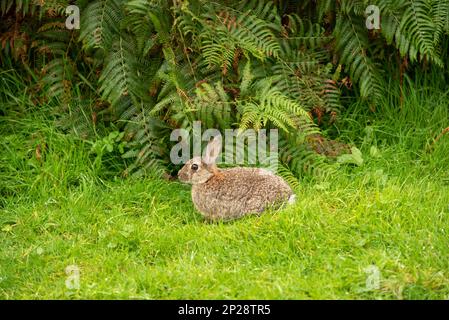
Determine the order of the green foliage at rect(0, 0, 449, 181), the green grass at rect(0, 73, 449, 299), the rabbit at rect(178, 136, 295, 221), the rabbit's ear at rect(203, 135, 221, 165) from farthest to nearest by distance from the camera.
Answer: the green foliage at rect(0, 0, 449, 181) < the rabbit's ear at rect(203, 135, 221, 165) < the rabbit at rect(178, 136, 295, 221) < the green grass at rect(0, 73, 449, 299)

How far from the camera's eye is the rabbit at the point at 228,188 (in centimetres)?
579

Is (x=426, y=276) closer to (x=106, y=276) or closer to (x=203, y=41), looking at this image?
(x=106, y=276)

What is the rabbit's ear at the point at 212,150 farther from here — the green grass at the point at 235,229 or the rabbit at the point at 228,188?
the green grass at the point at 235,229

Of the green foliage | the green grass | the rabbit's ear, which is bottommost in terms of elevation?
the green grass

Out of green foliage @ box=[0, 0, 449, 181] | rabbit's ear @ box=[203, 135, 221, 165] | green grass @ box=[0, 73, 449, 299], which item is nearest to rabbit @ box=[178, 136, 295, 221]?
rabbit's ear @ box=[203, 135, 221, 165]

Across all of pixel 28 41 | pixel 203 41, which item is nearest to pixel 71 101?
pixel 28 41

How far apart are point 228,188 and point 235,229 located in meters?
0.49

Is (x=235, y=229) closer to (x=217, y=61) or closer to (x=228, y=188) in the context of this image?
(x=228, y=188)

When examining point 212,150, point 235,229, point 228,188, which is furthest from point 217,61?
point 235,229

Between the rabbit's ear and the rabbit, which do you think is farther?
the rabbit's ear

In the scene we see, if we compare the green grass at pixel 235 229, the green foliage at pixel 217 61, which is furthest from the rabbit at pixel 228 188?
the green foliage at pixel 217 61

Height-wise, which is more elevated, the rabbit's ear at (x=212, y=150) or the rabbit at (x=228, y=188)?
the rabbit's ear at (x=212, y=150)

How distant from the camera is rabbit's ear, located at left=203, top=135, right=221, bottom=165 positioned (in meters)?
6.05

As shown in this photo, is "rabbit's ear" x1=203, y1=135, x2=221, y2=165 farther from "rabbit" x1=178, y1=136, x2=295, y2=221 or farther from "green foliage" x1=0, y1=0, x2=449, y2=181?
"green foliage" x1=0, y1=0, x2=449, y2=181
